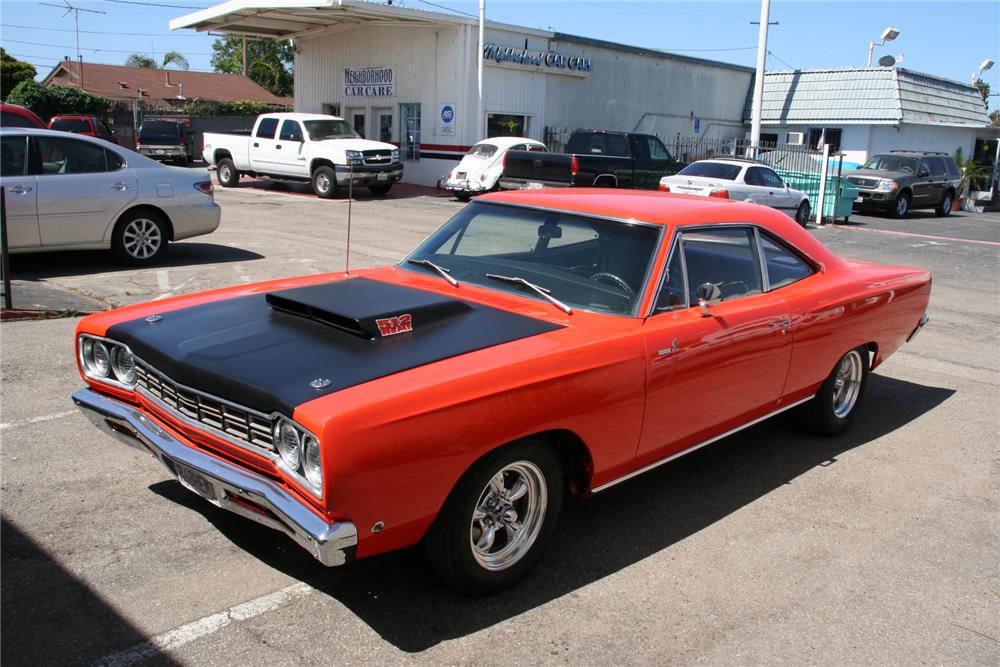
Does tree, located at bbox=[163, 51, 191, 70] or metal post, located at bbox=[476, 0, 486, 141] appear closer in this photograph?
metal post, located at bbox=[476, 0, 486, 141]

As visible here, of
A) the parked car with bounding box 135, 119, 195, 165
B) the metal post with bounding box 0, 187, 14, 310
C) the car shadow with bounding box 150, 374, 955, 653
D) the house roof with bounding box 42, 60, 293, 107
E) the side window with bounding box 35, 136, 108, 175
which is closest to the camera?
the car shadow with bounding box 150, 374, 955, 653

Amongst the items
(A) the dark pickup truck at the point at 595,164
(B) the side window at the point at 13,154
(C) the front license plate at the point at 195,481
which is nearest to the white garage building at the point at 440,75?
(A) the dark pickup truck at the point at 595,164

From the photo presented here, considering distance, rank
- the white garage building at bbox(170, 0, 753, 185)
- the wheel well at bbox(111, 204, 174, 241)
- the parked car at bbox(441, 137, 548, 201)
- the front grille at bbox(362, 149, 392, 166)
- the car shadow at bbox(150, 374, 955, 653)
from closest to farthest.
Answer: the car shadow at bbox(150, 374, 955, 653), the wheel well at bbox(111, 204, 174, 241), the front grille at bbox(362, 149, 392, 166), the parked car at bbox(441, 137, 548, 201), the white garage building at bbox(170, 0, 753, 185)

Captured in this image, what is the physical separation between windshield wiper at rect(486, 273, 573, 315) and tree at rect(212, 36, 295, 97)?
64821mm

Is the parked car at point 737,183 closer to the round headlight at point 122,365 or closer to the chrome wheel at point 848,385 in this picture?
the chrome wheel at point 848,385

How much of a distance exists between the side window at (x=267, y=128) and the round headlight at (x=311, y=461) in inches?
811

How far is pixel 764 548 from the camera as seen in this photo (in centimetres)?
419

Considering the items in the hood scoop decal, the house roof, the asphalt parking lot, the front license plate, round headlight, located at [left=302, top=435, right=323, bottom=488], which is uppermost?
the house roof

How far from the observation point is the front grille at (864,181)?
80.1ft

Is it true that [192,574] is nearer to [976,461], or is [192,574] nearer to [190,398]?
[190,398]

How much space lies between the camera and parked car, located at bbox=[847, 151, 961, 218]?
24.3m

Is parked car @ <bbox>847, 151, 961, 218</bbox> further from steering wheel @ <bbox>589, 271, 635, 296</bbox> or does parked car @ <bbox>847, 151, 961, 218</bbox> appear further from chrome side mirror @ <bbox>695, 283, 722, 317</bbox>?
steering wheel @ <bbox>589, 271, 635, 296</bbox>

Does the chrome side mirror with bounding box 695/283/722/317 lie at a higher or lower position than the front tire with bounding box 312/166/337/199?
higher

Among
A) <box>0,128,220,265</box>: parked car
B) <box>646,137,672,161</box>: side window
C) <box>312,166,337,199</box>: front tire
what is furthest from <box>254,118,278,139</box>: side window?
<box>0,128,220,265</box>: parked car
